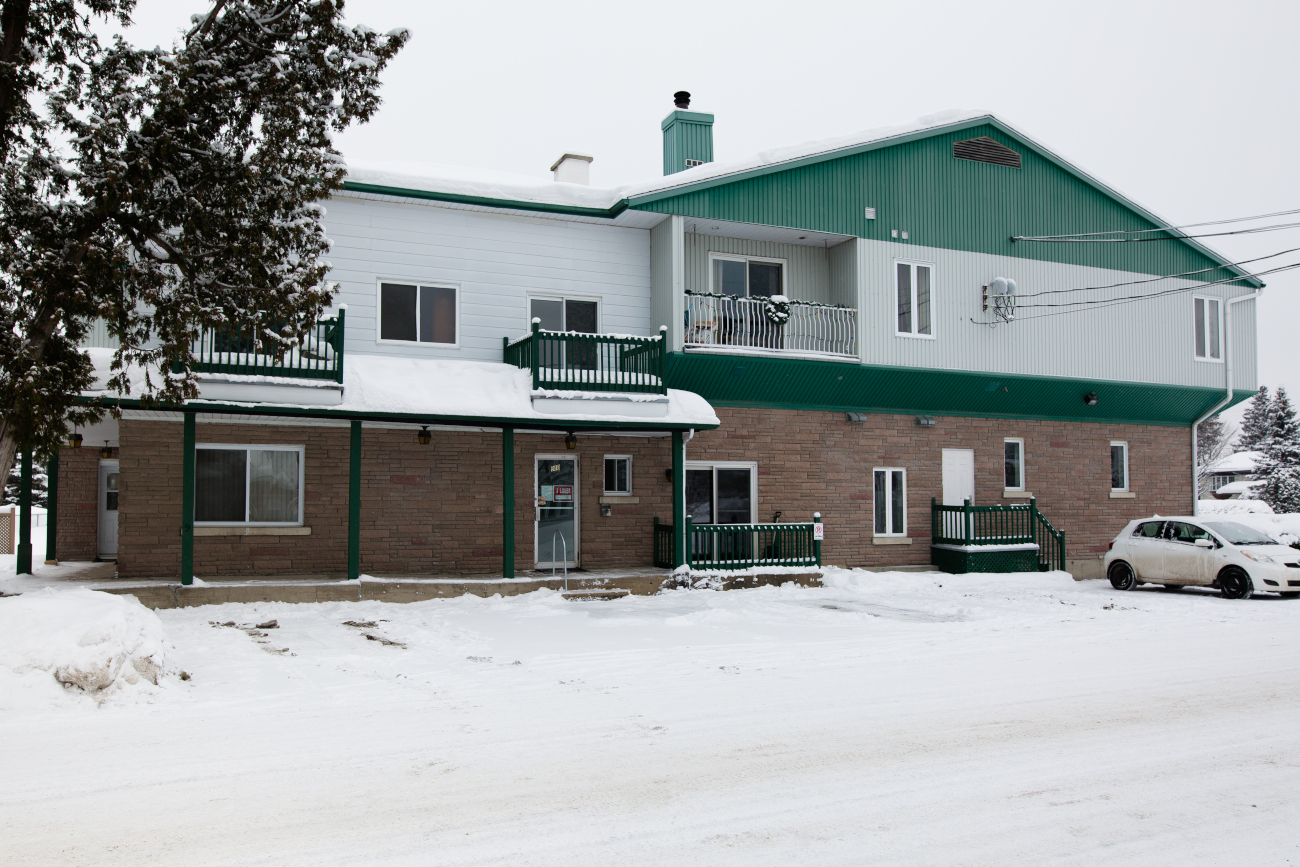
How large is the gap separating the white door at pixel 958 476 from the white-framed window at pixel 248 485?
12793mm

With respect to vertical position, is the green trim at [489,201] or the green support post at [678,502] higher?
the green trim at [489,201]

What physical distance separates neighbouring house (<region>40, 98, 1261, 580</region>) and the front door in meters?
0.06

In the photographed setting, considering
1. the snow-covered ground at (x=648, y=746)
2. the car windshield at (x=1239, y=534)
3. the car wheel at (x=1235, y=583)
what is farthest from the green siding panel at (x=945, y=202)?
the snow-covered ground at (x=648, y=746)

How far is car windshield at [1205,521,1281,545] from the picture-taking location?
1603 cm

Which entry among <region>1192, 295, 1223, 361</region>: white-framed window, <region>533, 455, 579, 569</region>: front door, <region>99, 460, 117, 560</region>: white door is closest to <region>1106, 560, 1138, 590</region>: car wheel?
<region>1192, 295, 1223, 361</region>: white-framed window

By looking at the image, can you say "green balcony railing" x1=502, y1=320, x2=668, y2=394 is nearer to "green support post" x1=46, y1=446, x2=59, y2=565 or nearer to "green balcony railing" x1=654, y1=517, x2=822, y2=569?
"green balcony railing" x1=654, y1=517, x2=822, y2=569

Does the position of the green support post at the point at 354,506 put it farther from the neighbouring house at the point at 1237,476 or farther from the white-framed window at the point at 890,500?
the neighbouring house at the point at 1237,476

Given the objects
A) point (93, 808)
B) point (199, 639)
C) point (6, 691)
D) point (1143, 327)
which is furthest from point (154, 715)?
point (1143, 327)

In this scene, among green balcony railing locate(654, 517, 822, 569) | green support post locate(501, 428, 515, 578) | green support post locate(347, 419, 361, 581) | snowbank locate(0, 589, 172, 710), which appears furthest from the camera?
green balcony railing locate(654, 517, 822, 569)

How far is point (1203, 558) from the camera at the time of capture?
53.1 ft

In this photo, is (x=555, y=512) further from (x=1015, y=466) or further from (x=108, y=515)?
(x=1015, y=466)

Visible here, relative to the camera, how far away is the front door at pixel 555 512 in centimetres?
1711

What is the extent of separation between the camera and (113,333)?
10867 millimetres

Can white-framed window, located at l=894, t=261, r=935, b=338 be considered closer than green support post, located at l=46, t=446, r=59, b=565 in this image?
No
